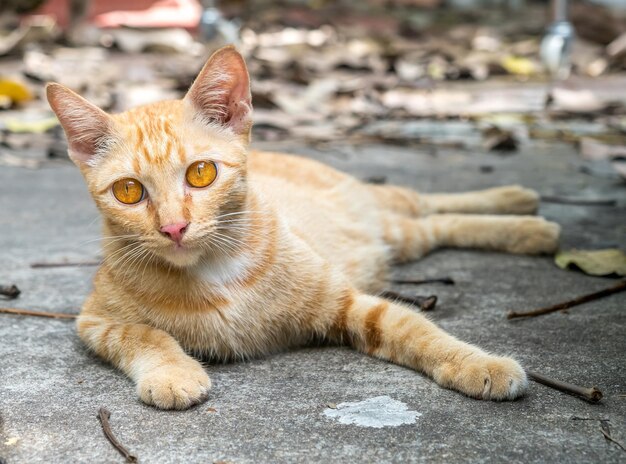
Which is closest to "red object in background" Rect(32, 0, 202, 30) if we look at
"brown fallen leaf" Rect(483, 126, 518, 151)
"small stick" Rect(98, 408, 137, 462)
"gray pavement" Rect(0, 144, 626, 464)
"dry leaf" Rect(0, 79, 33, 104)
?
"dry leaf" Rect(0, 79, 33, 104)

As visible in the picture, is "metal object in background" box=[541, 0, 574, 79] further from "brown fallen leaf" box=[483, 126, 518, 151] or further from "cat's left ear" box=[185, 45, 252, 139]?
"cat's left ear" box=[185, 45, 252, 139]

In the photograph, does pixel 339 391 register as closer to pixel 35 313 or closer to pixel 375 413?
pixel 375 413

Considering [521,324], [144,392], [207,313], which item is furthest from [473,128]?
[144,392]

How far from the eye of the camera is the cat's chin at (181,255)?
258 cm

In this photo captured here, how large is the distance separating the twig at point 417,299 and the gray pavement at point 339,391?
0.04 m

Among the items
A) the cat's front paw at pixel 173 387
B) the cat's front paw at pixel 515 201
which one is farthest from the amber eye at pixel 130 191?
the cat's front paw at pixel 515 201

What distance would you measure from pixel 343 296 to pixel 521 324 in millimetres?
640

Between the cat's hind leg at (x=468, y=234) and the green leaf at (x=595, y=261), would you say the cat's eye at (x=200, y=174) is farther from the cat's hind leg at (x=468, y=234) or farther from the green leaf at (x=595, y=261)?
the green leaf at (x=595, y=261)

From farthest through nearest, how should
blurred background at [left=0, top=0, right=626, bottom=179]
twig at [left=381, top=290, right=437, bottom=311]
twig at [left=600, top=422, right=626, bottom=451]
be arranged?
blurred background at [left=0, top=0, right=626, bottom=179] → twig at [left=381, top=290, right=437, bottom=311] → twig at [left=600, top=422, right=626, bottom=451]

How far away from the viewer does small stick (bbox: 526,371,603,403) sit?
2.27m

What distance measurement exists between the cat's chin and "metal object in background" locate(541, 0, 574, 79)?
6.35 m

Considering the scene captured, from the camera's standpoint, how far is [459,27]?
38.5 ft

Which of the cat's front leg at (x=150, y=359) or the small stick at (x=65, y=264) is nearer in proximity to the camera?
the cat's front leg at (x=150, y=359)

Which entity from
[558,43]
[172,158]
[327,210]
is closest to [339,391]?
[172,158]
